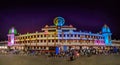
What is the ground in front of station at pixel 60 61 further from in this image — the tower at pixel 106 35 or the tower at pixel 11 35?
the tower at pixel 11 35

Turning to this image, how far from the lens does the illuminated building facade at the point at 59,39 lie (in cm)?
4206

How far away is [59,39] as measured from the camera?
139 ft

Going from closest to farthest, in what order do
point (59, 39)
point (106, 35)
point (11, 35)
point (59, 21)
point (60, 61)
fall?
1. point (60, 61)
2. point (59, 21)
3. point (59, 39)
4. point (106, 35)
5. point (11, 35)

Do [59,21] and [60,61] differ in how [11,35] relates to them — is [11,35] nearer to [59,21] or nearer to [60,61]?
[59,21]

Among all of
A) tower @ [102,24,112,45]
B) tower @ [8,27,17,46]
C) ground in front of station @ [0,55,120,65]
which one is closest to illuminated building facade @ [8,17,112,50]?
tower @ [102,24,112,45]

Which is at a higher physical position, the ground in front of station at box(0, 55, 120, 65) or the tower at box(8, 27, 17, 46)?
the tower at box(8, 27, 17, 46)

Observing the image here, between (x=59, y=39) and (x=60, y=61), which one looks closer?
(x=60, y=61)

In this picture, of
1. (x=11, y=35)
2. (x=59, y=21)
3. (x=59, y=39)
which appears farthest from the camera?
(x=11, y=35)

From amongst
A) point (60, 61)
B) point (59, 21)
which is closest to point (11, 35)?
point (59, 21)

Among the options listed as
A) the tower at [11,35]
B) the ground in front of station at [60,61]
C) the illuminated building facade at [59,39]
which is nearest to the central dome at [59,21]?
the illuminated building facade at [59,39]

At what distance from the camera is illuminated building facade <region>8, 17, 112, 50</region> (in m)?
42.1

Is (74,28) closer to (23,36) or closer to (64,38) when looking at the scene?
(64,38)

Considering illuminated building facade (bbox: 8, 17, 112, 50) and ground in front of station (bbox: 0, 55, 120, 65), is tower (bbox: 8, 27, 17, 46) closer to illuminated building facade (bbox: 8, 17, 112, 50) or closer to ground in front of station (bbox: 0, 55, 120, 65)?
illuminated building facade (bbox: 8, 17, 112, 50)

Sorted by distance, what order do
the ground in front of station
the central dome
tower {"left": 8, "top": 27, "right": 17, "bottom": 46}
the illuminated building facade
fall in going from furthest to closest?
tower {"left": 8, "top": 27, "right": 17, "bottom": 46}
the illuminated building facade
the central dome
the ground in front of station
